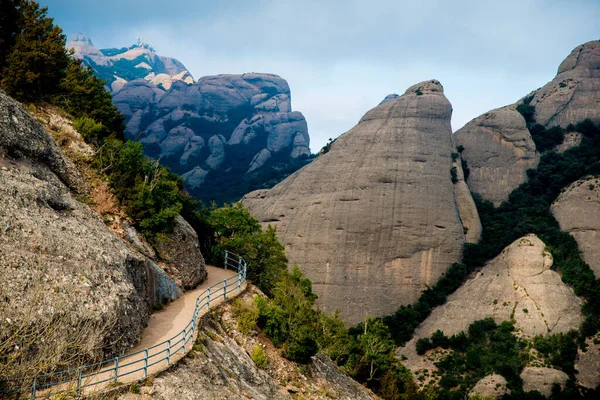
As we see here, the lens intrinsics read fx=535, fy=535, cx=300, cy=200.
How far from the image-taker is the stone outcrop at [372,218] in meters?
65.9

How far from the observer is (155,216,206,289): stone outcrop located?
26375mm

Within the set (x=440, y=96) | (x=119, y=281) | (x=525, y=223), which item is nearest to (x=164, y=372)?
(x=119, y=281)

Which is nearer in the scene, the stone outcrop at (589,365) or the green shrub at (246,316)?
the green shrub at (246,316)

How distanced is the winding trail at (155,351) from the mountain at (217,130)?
11526cm

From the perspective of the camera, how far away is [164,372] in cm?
1597

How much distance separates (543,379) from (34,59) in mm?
48283

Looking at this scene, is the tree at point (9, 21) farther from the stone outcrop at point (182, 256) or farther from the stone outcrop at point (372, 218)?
the stone outcrop at point (372, 218)

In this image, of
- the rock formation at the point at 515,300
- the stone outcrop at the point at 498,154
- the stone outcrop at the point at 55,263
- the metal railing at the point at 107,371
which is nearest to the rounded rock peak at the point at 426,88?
the stone outcrop at the point at 498,154

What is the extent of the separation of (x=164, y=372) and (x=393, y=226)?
179 feet

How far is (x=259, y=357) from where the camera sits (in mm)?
22391

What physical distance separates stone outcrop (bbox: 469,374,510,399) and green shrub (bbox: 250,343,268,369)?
32020mm

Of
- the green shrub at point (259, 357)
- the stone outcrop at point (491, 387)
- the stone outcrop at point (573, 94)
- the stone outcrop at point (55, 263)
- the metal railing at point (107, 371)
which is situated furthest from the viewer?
the stone outcrop at point (573, 94)

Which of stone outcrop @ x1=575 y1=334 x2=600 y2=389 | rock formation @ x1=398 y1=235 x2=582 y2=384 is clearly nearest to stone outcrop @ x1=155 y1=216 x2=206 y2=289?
rock formation @ x1=398 y1=235 x2=582 y2=384

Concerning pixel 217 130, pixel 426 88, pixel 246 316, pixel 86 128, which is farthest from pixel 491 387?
pixel 217 130
